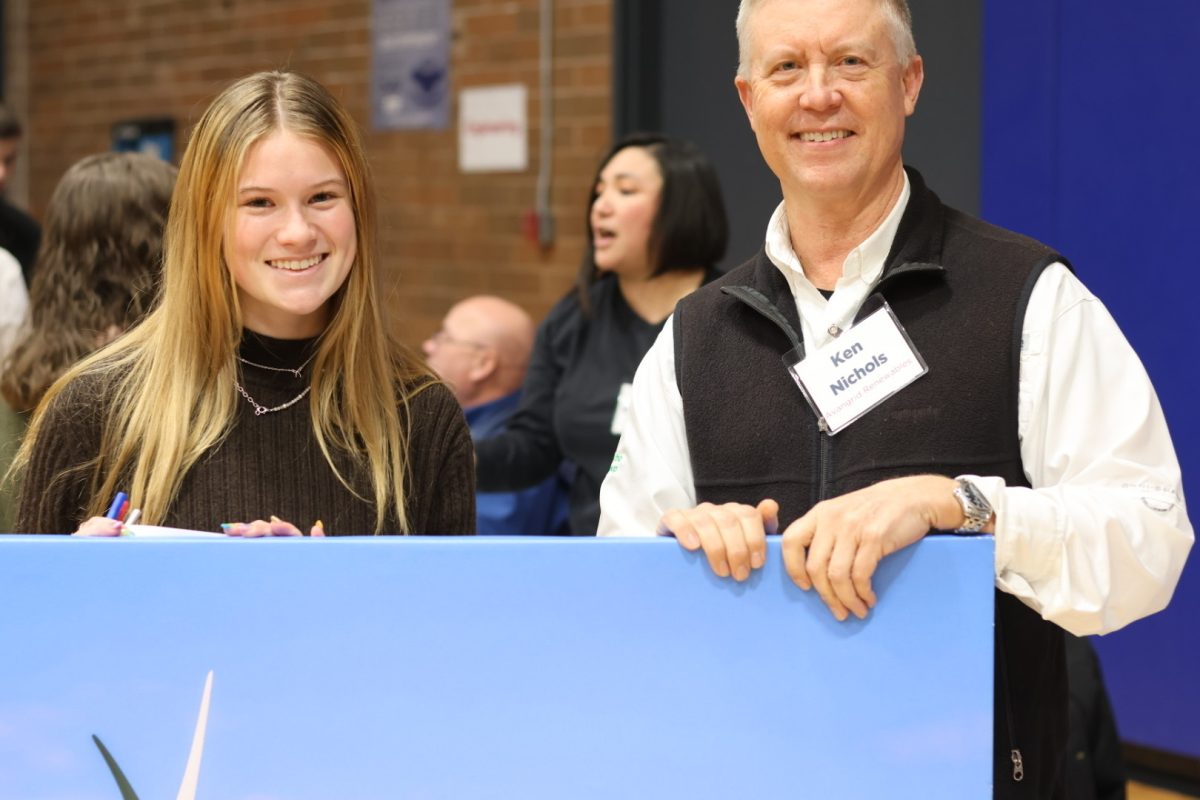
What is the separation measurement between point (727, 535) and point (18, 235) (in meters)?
3.35

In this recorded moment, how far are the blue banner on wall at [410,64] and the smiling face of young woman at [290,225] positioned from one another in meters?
3.56

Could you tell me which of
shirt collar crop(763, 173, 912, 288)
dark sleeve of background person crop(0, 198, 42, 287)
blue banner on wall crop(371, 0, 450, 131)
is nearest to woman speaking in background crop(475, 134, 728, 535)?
shirt collar crop(763, 173, 912, 288)

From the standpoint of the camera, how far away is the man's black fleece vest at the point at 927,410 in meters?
1.51

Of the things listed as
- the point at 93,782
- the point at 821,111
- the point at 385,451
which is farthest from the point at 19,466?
the point at 821,111

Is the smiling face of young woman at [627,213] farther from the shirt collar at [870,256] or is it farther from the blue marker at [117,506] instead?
the blue marker at [117,506]

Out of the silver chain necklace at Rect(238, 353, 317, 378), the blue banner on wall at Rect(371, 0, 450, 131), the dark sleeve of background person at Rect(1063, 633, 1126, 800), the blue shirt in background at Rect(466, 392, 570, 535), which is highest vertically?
the blue banner on wall at Rect(371, 0, 450, 131)

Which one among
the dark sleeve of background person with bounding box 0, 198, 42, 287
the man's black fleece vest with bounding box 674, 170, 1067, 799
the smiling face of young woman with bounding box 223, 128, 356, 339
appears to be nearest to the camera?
the man's black fleece vest with bounding box 674, 170, 1067, 799

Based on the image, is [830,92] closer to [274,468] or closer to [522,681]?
[522,681]

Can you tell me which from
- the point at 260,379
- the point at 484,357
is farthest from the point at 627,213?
the point at 260,379

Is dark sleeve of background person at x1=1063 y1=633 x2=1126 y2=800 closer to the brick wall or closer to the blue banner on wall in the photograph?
the brick wall

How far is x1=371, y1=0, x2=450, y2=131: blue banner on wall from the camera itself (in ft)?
17.1

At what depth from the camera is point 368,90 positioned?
5.52m

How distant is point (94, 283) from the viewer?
2.34 m

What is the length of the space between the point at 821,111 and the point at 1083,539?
0.54m
